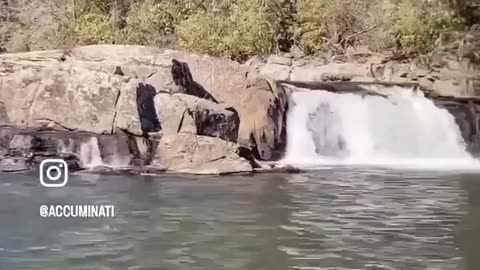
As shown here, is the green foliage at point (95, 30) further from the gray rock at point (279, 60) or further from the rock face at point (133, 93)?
the gray rock at point (279, 60)

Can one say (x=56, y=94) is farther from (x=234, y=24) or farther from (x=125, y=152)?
(x=234, y=24)

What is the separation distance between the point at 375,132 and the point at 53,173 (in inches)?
32.8

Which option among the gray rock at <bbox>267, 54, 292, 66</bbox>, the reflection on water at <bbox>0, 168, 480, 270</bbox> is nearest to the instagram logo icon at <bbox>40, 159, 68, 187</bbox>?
the reflection on water at <bbox>0, 168, 480, 270</bbox>

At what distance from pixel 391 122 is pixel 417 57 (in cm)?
18

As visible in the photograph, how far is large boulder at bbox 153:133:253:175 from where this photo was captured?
1979 millimetres

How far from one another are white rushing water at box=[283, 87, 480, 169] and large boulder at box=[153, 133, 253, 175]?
0.14 m

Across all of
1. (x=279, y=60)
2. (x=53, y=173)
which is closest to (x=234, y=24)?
(x=279, y=60)

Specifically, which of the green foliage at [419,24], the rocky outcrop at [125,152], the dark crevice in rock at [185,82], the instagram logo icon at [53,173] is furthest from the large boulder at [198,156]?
the green foliage at [419,24]

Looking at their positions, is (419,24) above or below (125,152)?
above

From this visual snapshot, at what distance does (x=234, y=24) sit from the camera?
2.00m

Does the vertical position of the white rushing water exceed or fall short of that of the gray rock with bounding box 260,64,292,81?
it falls short

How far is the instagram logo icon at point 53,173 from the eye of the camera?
1922 mm

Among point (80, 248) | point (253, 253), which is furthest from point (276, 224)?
point (80, 248)

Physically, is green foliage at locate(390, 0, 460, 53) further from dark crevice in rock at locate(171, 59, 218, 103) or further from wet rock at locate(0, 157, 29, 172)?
wet rock at locate(0, 157, 29, 172)
